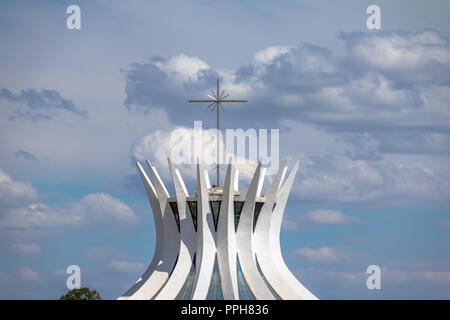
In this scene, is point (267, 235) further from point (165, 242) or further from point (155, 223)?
point (155, 223)

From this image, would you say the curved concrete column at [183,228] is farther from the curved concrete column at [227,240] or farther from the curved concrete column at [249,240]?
the curved concrete column at [249,240]

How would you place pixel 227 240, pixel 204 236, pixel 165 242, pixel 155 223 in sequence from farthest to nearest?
1. pixel 155 223
2. pixel 165 242
3. pixel 204 236
4. pixel 227 240

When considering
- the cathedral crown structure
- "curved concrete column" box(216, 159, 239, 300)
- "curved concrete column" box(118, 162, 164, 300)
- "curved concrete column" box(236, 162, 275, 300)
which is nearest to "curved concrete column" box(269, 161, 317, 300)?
the cathedral crown structure

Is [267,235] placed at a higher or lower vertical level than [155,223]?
lower

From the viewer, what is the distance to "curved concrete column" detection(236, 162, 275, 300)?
83.4 meters

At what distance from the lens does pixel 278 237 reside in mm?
88250

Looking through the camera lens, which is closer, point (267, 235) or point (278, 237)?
point (267, 235)

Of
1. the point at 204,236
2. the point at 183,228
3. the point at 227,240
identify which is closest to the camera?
the point at 227,240

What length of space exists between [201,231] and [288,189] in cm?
881

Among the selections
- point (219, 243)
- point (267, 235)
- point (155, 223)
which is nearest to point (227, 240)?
point (219, 243)

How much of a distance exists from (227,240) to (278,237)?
594 cm

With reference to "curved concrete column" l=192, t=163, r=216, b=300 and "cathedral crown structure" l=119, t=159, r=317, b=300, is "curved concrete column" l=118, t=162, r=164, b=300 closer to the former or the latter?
"cathedral crown structure" l=119, t=159, r=317, b=300

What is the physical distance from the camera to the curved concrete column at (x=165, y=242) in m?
86.3
